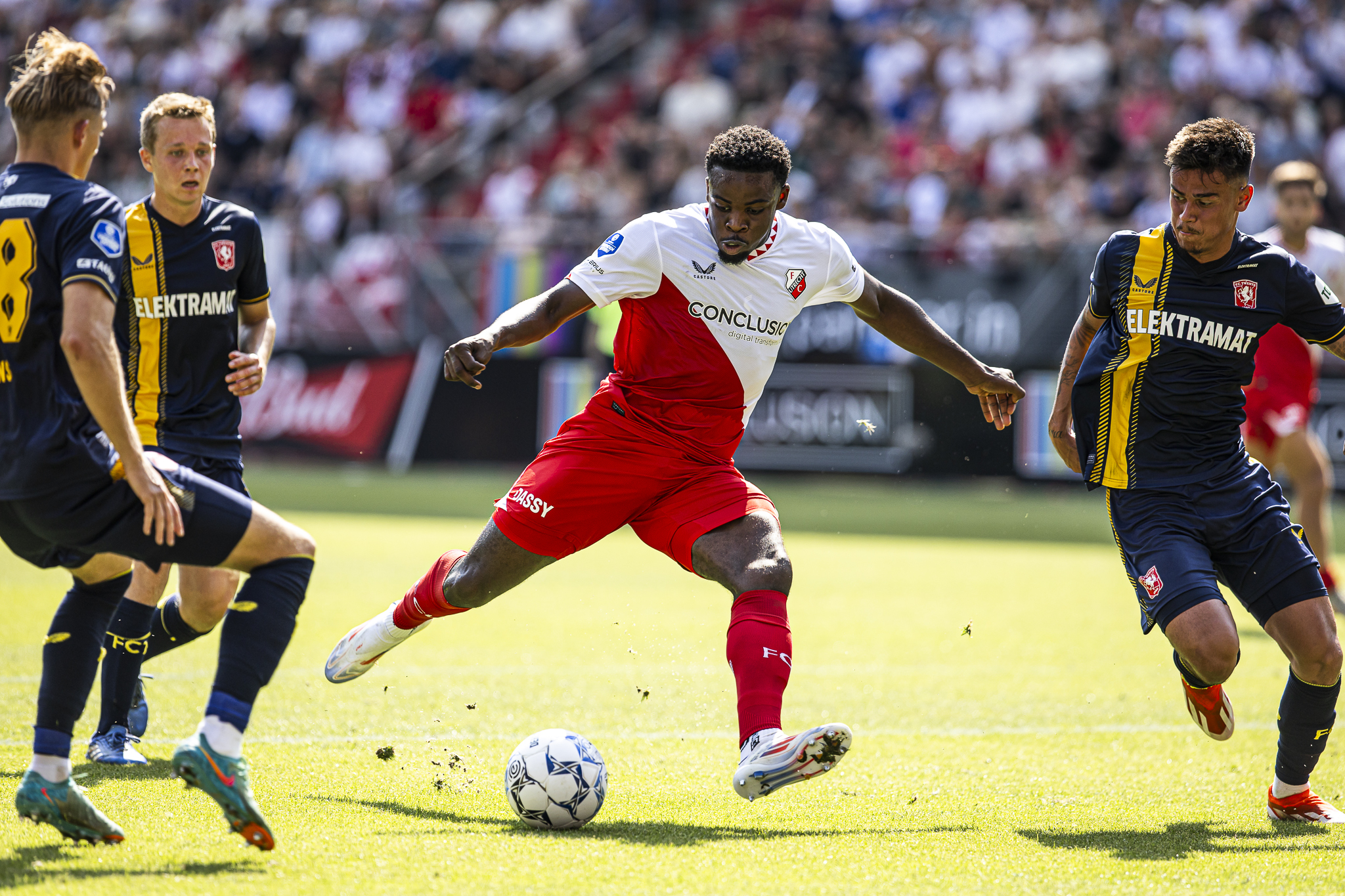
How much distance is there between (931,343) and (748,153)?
119 centimetres

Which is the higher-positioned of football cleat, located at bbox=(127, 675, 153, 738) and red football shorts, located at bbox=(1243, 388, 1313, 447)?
red football shorts, located at bbox=(1243, 388, 1313, 447)

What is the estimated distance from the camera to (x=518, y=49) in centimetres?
2334

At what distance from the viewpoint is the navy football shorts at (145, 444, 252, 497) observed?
5227 mm

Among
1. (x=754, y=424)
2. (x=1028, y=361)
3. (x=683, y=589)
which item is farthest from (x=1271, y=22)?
(x=683, y=589)

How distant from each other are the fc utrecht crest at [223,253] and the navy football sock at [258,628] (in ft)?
5.65

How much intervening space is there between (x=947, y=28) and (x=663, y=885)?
18673 mm

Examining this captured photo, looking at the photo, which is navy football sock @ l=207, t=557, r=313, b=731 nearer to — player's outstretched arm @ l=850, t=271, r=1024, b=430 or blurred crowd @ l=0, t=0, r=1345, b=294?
player's outstretched arm @ l=850, t=271, r=1024, b=430

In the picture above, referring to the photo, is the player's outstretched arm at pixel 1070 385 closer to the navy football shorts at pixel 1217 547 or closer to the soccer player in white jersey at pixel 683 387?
the soccer player in white jersey at pixel 683 387

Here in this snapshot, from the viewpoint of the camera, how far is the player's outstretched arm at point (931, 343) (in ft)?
17.5

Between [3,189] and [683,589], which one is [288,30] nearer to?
[683,589]

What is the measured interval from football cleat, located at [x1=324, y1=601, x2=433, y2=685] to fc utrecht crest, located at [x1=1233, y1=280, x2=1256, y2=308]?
3.23 metres

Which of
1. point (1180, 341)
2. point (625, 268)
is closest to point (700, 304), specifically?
point (625, 268)

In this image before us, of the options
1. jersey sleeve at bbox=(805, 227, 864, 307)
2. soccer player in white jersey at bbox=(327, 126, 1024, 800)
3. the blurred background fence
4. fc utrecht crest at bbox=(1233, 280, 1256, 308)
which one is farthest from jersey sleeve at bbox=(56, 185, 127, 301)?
the blurred background fence

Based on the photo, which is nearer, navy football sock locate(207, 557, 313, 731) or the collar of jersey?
navy football sock locate(207, 557, 313, 731)
